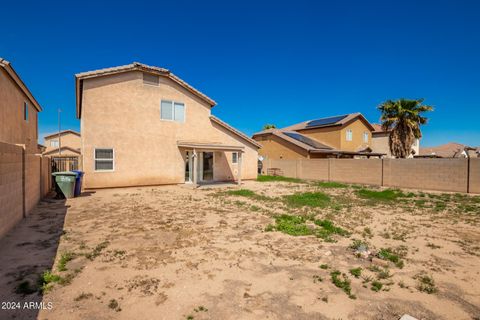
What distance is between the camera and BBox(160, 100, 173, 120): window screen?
1631cm

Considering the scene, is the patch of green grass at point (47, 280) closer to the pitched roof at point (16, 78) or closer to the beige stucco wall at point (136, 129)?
the pitched roof at point (16, 78)

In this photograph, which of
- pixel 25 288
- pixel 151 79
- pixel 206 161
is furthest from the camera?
pixel 206 161

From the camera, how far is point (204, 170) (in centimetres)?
1861

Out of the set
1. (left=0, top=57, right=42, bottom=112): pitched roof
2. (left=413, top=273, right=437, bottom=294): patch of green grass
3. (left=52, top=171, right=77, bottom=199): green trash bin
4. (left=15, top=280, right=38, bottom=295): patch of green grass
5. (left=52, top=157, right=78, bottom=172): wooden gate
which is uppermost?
(left=0, top=57, right=42, bottom=112): pitched roof

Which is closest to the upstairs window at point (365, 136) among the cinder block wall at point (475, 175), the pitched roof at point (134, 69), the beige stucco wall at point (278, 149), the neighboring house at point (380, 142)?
the neighboring house at point (380, 142)

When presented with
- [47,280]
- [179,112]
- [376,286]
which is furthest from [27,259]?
[179,112]

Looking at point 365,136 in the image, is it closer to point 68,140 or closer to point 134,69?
point 134,69

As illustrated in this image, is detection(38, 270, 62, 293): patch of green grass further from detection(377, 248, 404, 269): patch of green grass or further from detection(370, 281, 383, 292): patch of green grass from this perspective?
detection(377, 248, 404, 269): patch of green grass

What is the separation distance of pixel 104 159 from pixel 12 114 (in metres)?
4.54

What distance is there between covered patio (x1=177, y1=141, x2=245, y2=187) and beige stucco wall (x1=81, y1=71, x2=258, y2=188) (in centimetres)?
63

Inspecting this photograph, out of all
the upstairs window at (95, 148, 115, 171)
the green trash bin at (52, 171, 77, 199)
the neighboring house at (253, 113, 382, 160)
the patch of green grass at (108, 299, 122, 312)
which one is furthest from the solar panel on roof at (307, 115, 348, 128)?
the patch of green grass at (108, 299, 122, 312)

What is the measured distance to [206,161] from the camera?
1873 cm

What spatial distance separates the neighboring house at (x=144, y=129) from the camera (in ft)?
46.2

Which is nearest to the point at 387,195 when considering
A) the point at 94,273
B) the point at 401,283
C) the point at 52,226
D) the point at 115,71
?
the point at 401,283
